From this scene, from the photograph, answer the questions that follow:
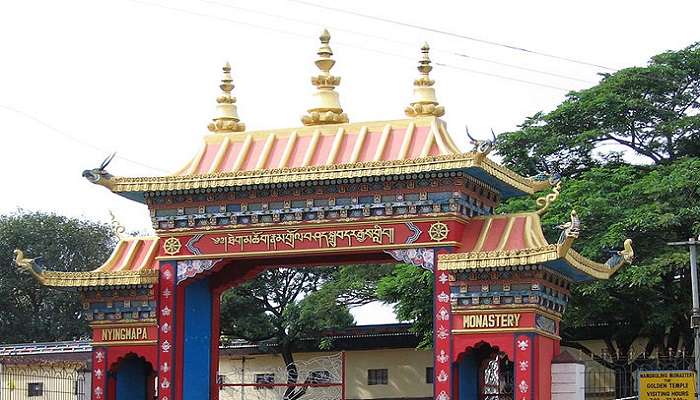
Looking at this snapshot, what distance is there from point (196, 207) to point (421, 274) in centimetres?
1046

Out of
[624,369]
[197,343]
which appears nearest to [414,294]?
[624,369]

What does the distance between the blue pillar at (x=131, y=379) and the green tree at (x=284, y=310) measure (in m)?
13.8

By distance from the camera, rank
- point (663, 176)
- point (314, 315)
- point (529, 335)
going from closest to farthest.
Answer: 1. point (529, 335)
2. point (663, 176)
3. point (314, 315)

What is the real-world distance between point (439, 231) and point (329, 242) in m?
1.63

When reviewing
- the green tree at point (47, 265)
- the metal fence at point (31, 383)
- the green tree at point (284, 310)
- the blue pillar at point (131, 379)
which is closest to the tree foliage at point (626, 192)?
the green tree at point (284, 310)

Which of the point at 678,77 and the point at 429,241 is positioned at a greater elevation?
the point at 678,77

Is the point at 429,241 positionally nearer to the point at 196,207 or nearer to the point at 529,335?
the point at 529,335

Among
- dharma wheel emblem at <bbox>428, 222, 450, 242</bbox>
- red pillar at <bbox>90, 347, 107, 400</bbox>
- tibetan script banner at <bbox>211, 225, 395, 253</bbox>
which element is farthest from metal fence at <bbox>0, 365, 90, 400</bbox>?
dharma wheel emblem at <bbox>428, 222, 450, 242</bbox>

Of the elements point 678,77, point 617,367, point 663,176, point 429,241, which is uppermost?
point 678,77

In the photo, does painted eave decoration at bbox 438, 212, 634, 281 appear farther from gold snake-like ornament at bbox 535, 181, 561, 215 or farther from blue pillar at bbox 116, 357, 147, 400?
blue pillar at bbox 116, 357, 147, 400

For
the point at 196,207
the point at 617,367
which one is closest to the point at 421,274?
the point at 617,367

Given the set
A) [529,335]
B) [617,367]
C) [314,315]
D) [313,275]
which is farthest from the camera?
[313,275]

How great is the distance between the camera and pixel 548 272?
761 inches

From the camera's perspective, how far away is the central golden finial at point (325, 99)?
70.1 ft
